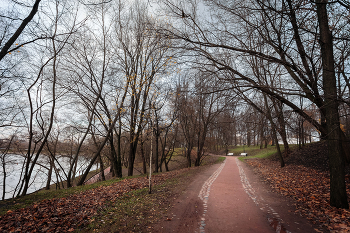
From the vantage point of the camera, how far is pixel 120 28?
14.2m

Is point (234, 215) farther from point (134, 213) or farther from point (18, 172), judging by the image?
point (18, 172)

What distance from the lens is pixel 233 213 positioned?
5.10 m

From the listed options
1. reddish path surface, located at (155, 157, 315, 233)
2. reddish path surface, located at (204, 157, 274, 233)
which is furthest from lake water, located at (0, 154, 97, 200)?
reddish path surface, located at (204, 157, 274, 233)

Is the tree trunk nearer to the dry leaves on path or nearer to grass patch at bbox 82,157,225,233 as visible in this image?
the dry leaves on path

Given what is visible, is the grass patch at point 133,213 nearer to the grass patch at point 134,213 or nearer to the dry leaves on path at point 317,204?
the grass patch at point 134,213

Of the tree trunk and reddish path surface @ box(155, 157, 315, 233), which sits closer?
reddish path surface @ box(155, 157, 315, 233)

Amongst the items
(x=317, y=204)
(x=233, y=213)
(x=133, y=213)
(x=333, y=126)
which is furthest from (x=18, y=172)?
(x=333, y=126)

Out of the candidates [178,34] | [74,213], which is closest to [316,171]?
[178,34]

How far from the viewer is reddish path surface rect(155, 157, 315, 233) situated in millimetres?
4203

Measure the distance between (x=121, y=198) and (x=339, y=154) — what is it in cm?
745

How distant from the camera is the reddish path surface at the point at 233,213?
420 cm

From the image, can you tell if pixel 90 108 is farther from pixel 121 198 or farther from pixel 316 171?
pixel 316 171

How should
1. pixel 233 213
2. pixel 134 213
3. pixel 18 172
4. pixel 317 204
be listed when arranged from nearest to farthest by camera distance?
1. pixel 233 213
2. pixel 134 213
3. pixel 317 204
4. pixel 18 172

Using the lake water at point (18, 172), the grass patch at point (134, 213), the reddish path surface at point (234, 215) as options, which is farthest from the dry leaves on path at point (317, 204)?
the lake water at point (18, 172)
